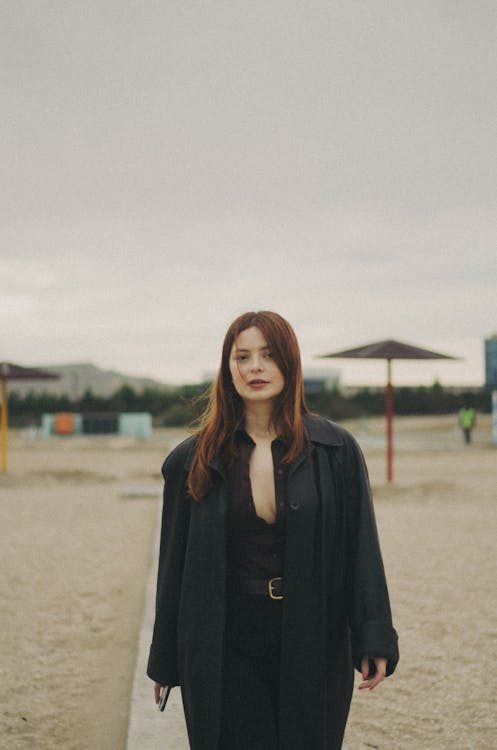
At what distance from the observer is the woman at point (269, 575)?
217 cm

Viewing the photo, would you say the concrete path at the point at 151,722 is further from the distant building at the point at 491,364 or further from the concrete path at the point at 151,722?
the distant building at the point at 491,364

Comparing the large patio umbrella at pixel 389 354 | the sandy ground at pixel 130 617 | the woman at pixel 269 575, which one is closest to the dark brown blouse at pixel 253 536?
the woman at pixel 269 575

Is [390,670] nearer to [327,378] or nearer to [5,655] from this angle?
[5,655]

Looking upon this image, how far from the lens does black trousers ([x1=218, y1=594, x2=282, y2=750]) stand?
220cm

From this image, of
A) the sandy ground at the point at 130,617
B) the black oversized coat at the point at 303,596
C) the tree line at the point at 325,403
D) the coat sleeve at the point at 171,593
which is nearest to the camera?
the black oversized coat at the point at 303,596

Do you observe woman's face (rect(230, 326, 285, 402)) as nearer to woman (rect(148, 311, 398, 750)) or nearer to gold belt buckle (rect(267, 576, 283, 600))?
woman (rect(148, 311, 398, 750))

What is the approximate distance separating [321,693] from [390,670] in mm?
213

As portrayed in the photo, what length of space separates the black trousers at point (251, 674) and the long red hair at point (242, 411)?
1.16 feet

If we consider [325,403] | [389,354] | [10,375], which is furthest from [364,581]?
[325,403]

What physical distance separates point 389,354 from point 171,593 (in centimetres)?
1258

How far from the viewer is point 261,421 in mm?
2398

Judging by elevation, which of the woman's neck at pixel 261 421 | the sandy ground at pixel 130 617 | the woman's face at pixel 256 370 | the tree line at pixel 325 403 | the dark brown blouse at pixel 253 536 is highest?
the woman's face at pixel 256 370

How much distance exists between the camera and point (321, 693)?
219 cm

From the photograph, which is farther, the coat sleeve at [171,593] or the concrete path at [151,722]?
the concrete path at [151,722]
